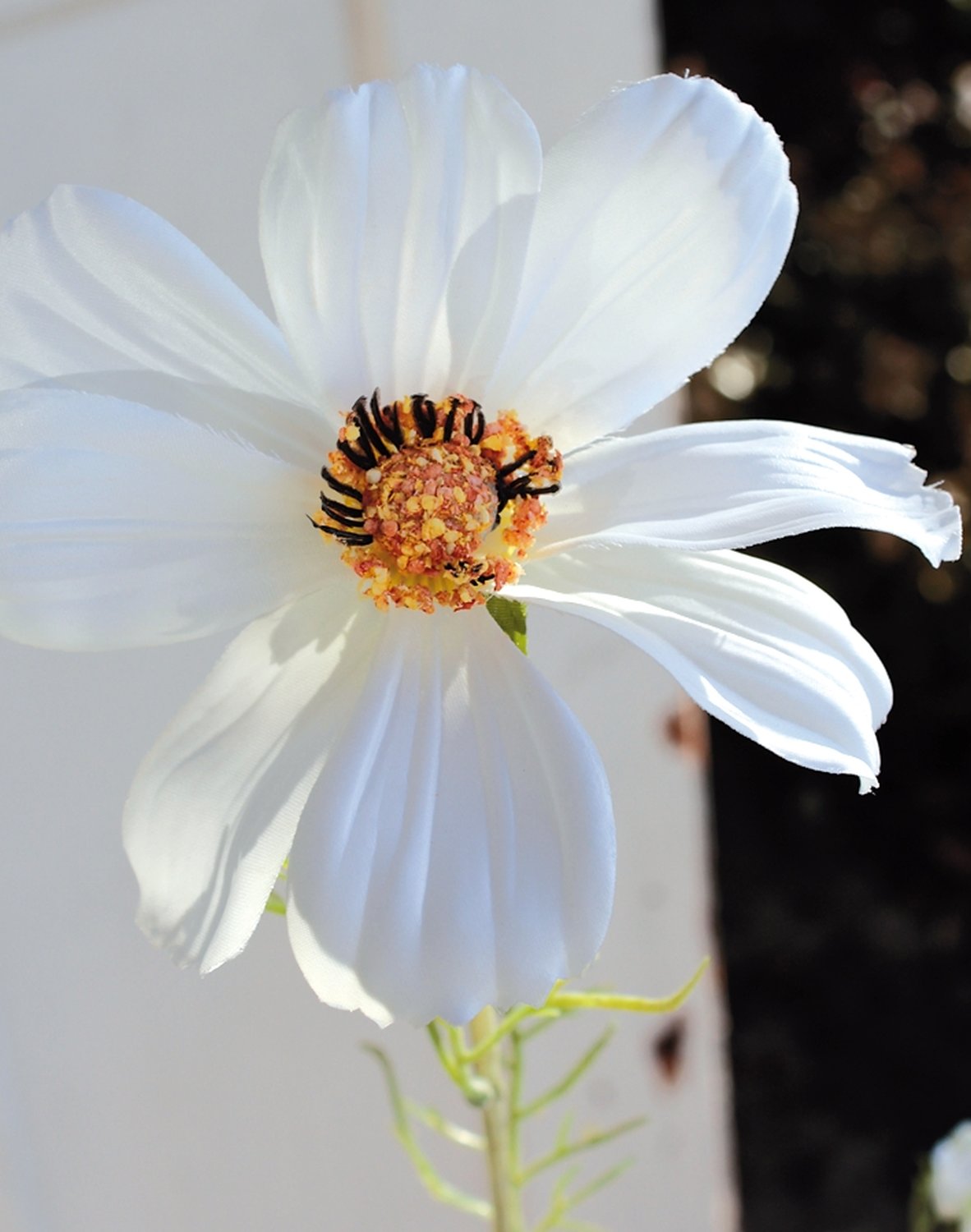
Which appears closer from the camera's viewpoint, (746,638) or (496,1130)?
(746,638)

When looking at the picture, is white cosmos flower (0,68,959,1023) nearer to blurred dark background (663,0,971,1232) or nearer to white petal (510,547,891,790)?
white petal (510,547,891,790)

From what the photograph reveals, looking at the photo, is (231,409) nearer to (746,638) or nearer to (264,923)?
(746,638)

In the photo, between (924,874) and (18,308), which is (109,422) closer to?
(18,308)

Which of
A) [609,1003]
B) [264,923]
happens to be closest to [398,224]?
[609,1003]

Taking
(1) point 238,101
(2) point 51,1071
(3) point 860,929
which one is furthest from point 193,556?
(3) point 860,929

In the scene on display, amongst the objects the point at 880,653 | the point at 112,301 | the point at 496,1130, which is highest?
the point at 880,653

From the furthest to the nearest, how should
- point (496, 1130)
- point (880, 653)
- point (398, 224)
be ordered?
1. point (880, 653)
2. point (496, 1130)
3. point (398, 224)

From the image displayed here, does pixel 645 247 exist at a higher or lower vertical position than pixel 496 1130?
higher
